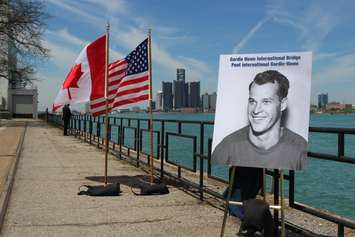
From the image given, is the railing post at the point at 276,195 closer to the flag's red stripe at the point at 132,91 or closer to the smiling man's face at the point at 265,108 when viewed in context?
Result: the smiling man's face at the point at 265,108

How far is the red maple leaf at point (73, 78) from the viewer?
10336mm

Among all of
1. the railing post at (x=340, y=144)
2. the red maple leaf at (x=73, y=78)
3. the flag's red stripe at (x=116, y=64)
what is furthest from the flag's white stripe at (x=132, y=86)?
the railing post at (x=340, y=144)

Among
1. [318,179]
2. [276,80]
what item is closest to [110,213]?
[276,80]

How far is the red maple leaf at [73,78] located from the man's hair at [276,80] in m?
5.66

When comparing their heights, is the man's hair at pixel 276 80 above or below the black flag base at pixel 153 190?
above

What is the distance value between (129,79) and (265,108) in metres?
5.19

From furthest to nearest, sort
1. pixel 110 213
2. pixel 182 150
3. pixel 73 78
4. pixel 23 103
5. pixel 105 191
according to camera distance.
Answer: pixel 23 103, pixel 182 150, pixel 73 78, pixel 105 191, pixel 110 213

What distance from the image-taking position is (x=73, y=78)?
408 inches

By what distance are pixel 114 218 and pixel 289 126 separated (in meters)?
3.15

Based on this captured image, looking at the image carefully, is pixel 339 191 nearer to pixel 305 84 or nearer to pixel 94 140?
pixel 305 84

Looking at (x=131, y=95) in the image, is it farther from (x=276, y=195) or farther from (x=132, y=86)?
(x=276, y=195)

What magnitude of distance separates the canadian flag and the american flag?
0.59 ft

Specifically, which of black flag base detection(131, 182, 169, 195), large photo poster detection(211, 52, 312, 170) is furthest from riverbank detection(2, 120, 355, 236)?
large photo poster detection(211, 52, 312, 170)

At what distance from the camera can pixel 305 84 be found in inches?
204
